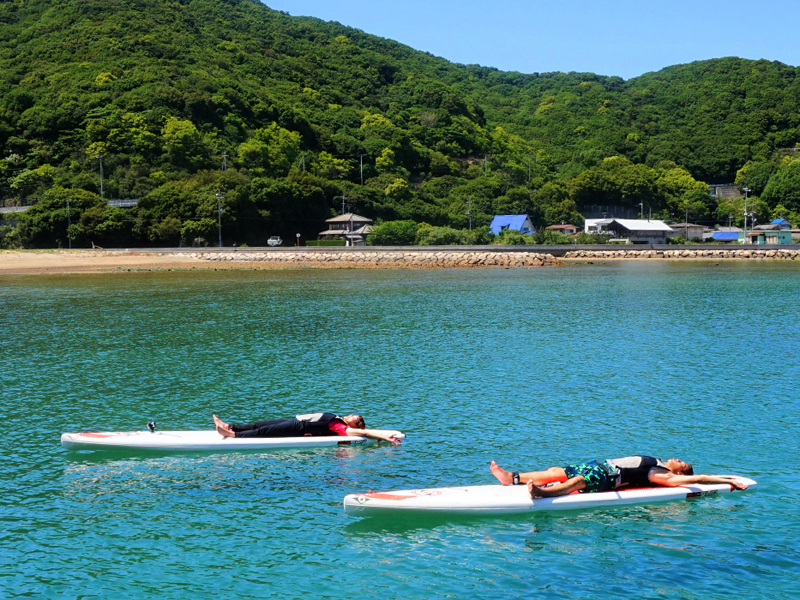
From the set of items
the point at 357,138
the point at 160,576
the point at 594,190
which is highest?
the point at 357,138

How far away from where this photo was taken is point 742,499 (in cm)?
1198

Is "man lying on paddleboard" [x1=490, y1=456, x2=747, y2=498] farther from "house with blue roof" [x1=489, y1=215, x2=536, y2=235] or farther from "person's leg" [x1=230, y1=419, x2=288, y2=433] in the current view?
"house with blue roof" [x1=489, y1=215, x2=536, y2=235]

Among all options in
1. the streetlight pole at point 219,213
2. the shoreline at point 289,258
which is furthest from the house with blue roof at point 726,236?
the streetlight pole at point 219,213

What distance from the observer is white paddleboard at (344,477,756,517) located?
11.1 meters

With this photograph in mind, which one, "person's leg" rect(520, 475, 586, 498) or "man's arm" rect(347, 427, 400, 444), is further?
"man's arm" rect(347, 427, 400, 444)

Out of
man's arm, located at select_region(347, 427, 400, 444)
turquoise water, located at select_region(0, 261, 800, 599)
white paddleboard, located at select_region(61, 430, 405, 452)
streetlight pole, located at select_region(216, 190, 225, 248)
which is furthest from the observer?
streetlight pole, located at select_region(216, 190, 225, 248)

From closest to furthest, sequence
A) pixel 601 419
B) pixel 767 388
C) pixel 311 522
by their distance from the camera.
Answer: pixel 311 522 → pixel 601 419 → pixel 767 388

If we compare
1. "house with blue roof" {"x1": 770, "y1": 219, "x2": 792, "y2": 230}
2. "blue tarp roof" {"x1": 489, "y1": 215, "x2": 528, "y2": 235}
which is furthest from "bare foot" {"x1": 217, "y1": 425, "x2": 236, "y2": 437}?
"house with blue roof" {"x1": 770, "y1": 219, "x2": 792, "y2": 230}

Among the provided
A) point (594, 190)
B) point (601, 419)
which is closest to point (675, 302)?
point (601, 419)

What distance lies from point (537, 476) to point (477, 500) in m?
1.11

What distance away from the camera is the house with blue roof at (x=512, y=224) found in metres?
121

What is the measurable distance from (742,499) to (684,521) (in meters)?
1.51

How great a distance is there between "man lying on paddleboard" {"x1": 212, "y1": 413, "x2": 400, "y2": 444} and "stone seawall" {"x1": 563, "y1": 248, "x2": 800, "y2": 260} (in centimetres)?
8472

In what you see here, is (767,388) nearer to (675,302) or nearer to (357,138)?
(675,302)
